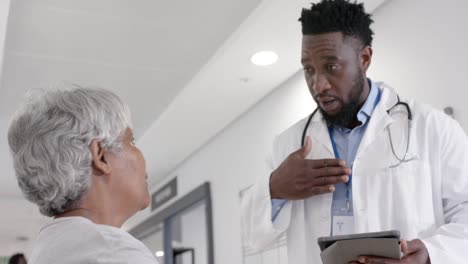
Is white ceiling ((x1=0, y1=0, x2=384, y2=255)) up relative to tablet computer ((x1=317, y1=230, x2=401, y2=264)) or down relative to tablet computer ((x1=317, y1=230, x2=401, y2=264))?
up

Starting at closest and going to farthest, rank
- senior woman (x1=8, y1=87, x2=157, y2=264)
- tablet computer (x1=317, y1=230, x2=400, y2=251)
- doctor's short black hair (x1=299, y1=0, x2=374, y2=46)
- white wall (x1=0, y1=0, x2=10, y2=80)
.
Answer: senior woman (x1=8, y1=87, x2=157, y2=264) → tablet computer (x1=317, y1=230, x2=400, y2=251) → doctor's short black hair (x1=299, y1=0, x2=374, y2=46) → white wall (x1=0, y1=0, x2=10, y2=80)

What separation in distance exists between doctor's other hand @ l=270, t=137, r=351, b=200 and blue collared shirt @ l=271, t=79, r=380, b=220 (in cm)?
8

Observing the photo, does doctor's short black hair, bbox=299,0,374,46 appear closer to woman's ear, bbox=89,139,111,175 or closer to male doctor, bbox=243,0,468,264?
male doctor, bbox=243,0,468,264

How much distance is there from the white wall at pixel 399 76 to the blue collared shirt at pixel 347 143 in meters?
0.37

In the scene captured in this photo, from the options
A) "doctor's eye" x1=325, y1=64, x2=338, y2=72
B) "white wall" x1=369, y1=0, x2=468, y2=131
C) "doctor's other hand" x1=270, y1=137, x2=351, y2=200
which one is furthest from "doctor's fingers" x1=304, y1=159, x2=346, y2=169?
"white wall" x1=369, y1=0, x2=468, y2=131

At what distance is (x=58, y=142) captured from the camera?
1.02 metres

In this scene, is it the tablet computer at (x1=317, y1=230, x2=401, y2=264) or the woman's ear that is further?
the tablet computer at (x1=317, y1=230, x2=401, y2=264)

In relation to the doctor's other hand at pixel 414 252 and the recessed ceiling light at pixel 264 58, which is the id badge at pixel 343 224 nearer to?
the doctor's other hand at pixel 414 252

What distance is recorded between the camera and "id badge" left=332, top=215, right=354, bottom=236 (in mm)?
1594

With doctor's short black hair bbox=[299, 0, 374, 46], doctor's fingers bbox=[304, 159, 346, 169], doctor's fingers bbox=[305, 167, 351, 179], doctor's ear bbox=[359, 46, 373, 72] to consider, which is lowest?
doctor's fingers bbox=[305, 167, 351, 179]

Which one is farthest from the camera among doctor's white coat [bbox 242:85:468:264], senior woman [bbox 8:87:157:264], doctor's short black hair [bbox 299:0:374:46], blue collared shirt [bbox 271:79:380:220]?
doctor's short black hair [bbox 299:0:374:46]

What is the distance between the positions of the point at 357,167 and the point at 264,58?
5.27ft

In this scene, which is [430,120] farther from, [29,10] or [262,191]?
[29,10]

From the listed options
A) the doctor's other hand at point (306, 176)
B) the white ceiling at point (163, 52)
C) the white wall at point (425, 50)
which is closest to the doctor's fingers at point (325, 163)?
the doctor's other hand at point (306, 176)
